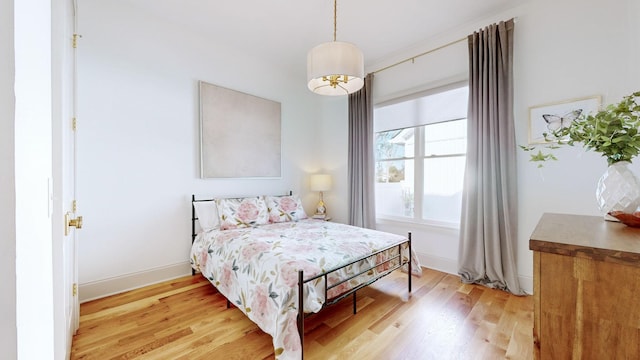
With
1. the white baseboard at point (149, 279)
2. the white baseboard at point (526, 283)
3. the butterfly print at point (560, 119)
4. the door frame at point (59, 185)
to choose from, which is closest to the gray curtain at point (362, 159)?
the white baseboard at point (149, 279)

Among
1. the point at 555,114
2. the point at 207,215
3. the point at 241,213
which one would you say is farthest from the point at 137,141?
the point at 555,114

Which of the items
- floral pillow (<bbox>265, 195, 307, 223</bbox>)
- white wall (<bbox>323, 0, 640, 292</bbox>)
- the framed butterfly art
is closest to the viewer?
white wall (<bbox>323, 0, 640, 292</bbox>)

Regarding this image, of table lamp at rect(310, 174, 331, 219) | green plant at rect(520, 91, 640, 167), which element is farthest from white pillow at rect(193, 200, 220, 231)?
green plant at rect(520, 91, 640, 167)

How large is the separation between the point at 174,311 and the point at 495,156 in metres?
3.40

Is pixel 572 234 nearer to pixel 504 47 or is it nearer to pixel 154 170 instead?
pixel 504 47

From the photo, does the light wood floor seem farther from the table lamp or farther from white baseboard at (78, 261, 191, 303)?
the table lamp

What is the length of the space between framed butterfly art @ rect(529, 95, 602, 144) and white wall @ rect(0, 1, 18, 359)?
9.79 ft

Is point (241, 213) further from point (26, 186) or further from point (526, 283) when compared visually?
point (526, 283)

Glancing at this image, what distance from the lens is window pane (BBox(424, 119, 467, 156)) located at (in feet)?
9.88

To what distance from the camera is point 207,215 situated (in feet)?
9.83

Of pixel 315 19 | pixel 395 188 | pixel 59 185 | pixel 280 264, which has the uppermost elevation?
pixel 315 19

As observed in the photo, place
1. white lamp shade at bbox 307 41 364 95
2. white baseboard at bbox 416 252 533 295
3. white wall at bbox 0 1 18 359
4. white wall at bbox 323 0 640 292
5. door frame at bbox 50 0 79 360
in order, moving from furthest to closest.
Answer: white baseboard at bbox 416 252 533 295
white wall at bbox 323 0 640 292
white lamp shade at bbox 307 41 364 95
door frame at bbox 50 0 79 360
white wall at bbox 0 1 18 359

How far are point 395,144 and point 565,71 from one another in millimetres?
1832

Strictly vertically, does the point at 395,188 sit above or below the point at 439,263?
above
